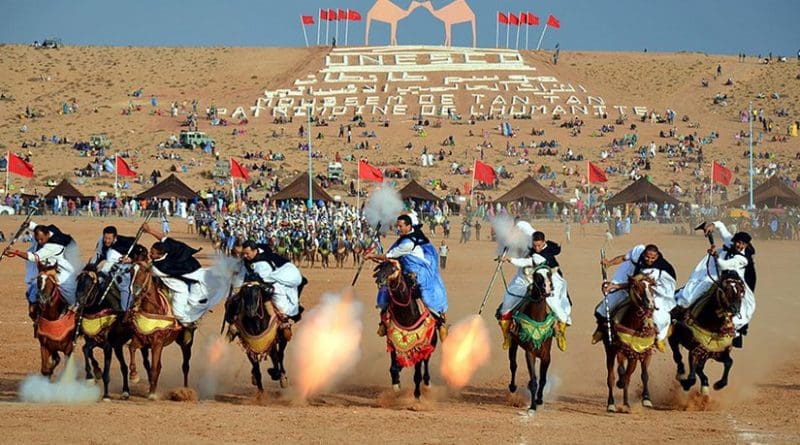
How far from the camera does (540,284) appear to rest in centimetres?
1581

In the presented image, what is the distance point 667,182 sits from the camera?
77375 mm

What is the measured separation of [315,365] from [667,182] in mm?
61844

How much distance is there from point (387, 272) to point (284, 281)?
188cm

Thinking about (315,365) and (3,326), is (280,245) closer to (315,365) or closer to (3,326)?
(3,326)

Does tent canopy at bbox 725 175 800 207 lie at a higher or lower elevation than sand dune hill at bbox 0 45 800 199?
lower

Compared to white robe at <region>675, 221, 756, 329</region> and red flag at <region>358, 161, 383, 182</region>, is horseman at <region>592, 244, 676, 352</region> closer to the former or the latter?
white robe at <region>675, 221, 756, 329</region>

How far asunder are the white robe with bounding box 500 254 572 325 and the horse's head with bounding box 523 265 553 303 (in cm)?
13

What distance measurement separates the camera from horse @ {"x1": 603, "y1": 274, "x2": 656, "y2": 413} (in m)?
16.2

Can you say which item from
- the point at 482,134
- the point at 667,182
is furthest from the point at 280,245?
the point at 482,134

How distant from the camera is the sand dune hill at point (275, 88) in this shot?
8544 cm

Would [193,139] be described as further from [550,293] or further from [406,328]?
[550,293]

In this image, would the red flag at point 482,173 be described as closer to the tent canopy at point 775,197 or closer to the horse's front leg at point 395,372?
the tent canopy at point 775,197

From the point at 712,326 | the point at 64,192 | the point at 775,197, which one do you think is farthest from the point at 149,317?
the point at 64,192

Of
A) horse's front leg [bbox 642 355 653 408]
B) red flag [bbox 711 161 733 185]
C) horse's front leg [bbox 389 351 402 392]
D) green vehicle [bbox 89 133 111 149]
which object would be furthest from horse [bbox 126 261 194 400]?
green vehicle [bbox 89 133 111 149]
